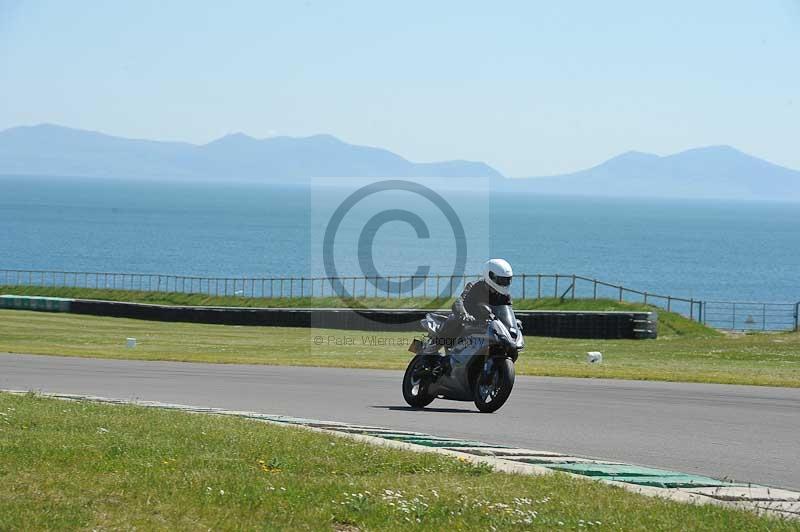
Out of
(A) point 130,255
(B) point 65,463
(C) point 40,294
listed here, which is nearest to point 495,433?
(B) point 65,463

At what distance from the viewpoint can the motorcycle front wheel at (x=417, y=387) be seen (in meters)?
16.4

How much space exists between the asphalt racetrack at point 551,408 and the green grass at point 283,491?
2325 millimetres

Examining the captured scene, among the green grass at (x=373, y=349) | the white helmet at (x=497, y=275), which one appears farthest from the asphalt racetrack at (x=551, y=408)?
the green grass at (x=373, y=349)

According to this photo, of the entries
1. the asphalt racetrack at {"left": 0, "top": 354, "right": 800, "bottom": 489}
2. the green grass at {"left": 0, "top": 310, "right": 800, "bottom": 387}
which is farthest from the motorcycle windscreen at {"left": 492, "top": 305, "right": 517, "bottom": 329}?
the green grass at {"left": 0, "top": 310, "right": 800, "bottom": 387}

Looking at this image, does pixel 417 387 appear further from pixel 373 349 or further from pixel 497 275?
pixel 373 349

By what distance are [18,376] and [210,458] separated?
1323 cm

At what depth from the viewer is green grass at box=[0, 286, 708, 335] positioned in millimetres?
43812

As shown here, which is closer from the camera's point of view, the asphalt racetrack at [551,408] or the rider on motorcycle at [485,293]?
the asphalt racetrack at [551,408]

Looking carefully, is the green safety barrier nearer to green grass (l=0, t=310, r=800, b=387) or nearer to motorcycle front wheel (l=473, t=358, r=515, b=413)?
green grass (l=0, t=310, r=800, b=387)

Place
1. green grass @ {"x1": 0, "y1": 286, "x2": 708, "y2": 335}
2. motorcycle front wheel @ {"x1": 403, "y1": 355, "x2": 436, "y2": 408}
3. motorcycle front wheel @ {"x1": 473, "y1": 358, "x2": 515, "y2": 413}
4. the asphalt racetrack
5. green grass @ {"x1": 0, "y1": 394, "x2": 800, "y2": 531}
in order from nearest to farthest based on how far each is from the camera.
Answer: green grass @ {"x1": 0, "y1": 394, "x2": 800, "y2": 531}
the asphalt racetrack
motorcycle front wheel @ {"x1": 473, "y1": 358, "x2": 515, "y2": 413}
motorcycle front wheel @ {"x1": 403, "y1": 355, "x2": 436, "y2": 408}
green grass @ {"x1": 0, "y1": 286, "x2": 708, "y2": 335}

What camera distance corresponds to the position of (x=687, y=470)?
10930 mm

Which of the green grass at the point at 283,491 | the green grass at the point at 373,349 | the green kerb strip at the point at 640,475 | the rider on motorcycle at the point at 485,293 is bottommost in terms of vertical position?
the green grass at the point at 373,349

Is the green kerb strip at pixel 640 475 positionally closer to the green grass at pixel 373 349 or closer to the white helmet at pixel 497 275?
the white helmet at pixel 497 275

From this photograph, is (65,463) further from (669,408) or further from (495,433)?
(669,408)
